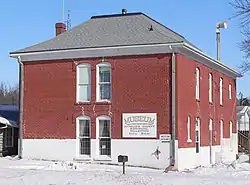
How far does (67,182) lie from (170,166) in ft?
35.4

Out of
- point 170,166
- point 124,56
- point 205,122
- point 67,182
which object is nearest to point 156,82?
point 124,56

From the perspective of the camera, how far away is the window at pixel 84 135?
104ft

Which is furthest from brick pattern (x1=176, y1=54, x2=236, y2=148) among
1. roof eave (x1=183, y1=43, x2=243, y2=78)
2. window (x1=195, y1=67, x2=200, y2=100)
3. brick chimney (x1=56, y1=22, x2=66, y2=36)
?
brick chimney (x1=56, y1=22, x2=66, y2=36)

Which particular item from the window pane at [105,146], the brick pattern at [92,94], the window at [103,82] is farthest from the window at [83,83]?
the window pane at [105,146]

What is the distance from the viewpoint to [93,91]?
3184cm

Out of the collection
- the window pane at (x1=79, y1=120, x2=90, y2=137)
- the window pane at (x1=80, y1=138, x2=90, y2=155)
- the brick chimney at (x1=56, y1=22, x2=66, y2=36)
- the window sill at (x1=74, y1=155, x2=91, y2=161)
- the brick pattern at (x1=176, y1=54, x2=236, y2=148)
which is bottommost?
the window sill at (x1=74, y1=155, x2=91, y2=161)

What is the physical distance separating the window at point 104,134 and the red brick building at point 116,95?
0.06 m

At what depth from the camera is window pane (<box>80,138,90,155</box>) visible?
1251 inches

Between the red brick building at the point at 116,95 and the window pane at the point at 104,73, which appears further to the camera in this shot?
the window pane at the point at 104,73

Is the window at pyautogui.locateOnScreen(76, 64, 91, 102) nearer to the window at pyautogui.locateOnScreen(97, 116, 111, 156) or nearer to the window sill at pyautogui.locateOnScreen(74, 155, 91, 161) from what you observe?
the window at pyautogui.locateOnScreen(97, 116, 111, 156)

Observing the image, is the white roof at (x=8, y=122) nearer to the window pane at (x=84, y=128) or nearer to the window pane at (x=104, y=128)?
the window pane at (x=84, y=128)

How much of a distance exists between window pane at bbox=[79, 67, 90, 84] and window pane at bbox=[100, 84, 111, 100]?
0.97 m

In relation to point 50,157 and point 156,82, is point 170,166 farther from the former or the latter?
point 50,157

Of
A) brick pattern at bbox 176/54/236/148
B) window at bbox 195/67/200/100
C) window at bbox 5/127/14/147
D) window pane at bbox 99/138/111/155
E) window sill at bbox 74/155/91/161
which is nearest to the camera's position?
brick pattern at bbox 176/54/236/148
